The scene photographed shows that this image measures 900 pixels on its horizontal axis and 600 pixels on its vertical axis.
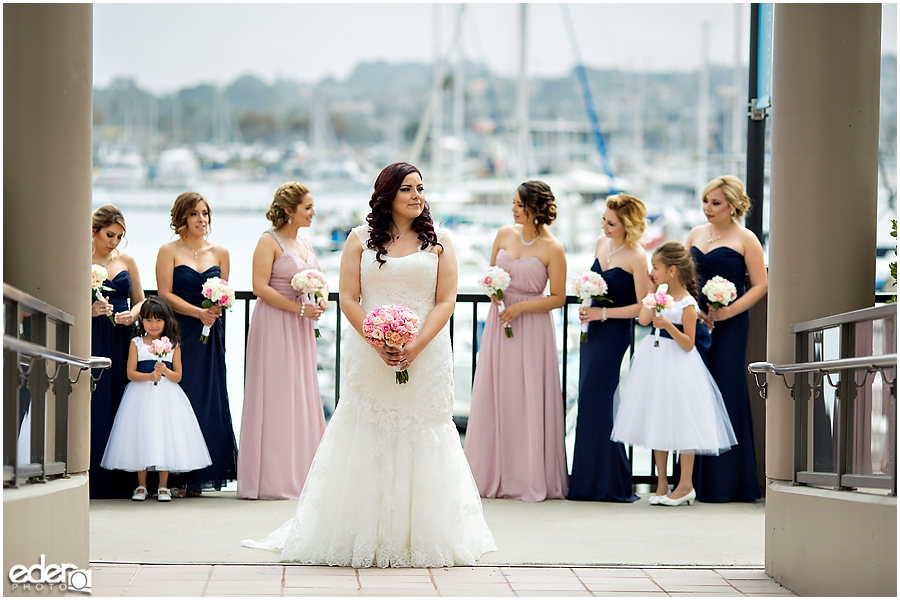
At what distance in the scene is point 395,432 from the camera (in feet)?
15.1

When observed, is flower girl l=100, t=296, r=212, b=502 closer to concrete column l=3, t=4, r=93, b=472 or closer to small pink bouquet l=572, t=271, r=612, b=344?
concrete column l=3, t=4, r=93, b=472

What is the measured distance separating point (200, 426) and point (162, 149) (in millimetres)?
33565

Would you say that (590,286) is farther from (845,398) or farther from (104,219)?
(104,219)

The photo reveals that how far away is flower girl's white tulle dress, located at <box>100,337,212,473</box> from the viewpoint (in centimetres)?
592

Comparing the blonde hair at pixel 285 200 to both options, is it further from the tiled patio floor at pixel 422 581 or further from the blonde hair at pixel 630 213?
the tiled patio floor at pixel 422 581

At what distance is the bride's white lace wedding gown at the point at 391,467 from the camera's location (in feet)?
14.8

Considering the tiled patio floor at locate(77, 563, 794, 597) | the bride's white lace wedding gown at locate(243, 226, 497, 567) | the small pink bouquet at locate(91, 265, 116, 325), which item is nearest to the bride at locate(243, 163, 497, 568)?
the bride's white lace wedding gown at locate(243, 226, 497, 567)

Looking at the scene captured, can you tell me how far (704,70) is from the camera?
30.7 metres

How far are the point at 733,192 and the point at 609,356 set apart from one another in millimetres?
1410

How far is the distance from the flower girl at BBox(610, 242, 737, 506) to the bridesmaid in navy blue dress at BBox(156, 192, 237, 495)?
8.90 feet

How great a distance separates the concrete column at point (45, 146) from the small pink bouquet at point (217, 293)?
75.4 inches

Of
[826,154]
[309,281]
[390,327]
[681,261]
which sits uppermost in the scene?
[826,154]

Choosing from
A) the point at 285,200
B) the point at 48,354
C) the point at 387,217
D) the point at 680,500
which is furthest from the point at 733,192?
the point at 48,354

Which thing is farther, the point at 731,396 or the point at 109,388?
the point at 731,396
